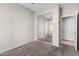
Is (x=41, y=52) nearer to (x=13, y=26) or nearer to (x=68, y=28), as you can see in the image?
(x=13, y=26)

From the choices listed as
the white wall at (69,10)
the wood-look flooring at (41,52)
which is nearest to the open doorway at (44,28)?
the white wall at (69,10)

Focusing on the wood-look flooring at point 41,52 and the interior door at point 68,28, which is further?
the interior door at point 68,28

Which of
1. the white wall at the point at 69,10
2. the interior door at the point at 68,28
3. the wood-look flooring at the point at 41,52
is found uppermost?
the white wall at the point at 69,10

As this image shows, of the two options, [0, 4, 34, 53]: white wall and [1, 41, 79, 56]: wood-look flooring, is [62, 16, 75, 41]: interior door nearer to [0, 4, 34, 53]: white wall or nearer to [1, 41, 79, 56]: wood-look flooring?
[1, 41, 79, 56]: wood-look flooring

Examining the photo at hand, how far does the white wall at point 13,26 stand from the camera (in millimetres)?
2973

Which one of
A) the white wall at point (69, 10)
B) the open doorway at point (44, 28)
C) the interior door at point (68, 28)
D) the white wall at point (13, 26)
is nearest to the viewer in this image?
the white wall at point (13, 26)

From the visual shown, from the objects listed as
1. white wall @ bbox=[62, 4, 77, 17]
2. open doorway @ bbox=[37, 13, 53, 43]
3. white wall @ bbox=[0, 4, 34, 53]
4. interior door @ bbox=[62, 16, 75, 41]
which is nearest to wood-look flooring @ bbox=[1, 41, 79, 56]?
white wall @ bbox=[0, 4, 34, 53]

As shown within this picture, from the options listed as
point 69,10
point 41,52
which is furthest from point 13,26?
point 69,10

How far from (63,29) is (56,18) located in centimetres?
124

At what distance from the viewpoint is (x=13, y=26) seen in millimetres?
3605

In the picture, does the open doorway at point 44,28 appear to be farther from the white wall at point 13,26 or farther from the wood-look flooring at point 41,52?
the wood-look flooring at point 41,52

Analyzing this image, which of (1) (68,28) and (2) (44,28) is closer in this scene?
(1) (68,28)

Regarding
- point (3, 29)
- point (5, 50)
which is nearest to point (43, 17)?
point (3, 29)

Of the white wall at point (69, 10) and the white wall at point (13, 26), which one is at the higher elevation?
the white wall at point (69, 10)
